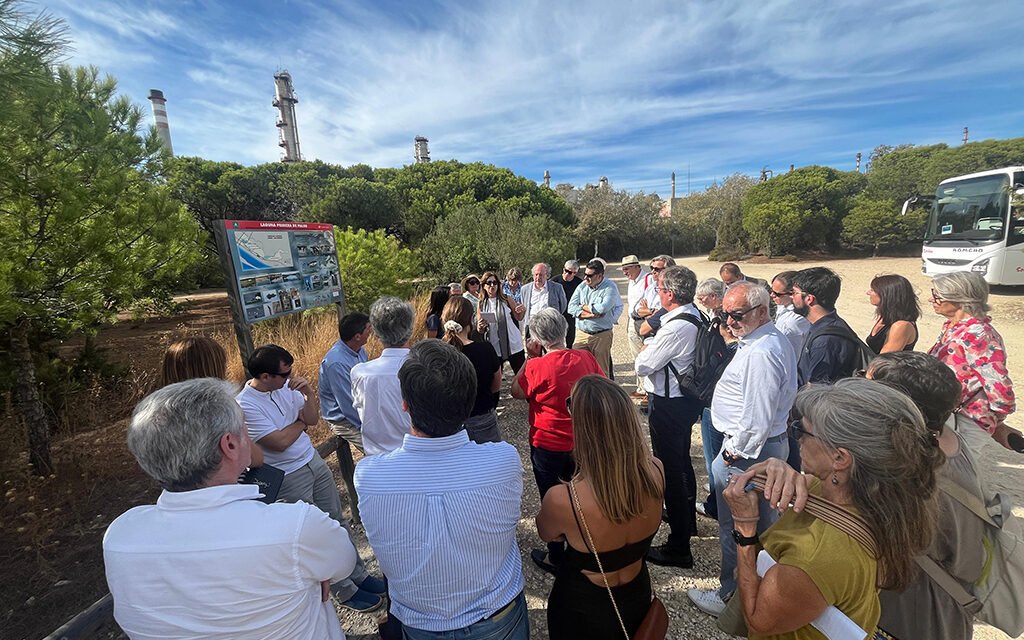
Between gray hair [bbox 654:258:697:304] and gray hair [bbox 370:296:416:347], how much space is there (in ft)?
5.84

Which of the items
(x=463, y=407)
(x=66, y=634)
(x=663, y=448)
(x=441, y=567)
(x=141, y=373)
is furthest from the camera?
(x=141, y=373)

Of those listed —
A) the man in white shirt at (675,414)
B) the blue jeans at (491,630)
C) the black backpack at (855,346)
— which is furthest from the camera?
the man in white shirt at (675,414)

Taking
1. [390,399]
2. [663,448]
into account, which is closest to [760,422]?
[663,448]

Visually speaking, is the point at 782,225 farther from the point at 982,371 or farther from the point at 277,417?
the point at 277,417

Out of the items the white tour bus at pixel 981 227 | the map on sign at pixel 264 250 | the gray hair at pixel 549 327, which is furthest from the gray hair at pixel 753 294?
the white tour bus at pixel 981 227

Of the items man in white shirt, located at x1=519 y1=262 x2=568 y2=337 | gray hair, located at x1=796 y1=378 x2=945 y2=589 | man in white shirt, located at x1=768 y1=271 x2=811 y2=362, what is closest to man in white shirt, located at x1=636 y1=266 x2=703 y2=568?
man in white shirt, located at x1=768 y1=271 x2=811 y2=362

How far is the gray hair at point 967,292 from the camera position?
2.65 meters

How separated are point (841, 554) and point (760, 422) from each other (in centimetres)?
118

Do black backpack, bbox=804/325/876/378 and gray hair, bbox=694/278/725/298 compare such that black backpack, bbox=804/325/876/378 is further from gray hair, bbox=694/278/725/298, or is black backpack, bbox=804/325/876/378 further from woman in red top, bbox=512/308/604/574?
woman in red top, bbox=512/308/604/574

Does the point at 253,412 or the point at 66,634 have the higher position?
the point at 253,412

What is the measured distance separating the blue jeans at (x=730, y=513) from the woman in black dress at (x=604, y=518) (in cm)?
91

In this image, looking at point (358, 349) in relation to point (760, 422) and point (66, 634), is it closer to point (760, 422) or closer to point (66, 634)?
point (66, 634)

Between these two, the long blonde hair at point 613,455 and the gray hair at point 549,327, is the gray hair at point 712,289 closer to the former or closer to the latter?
the gray hair at point 549,327

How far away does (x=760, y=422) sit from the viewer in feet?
7.45
